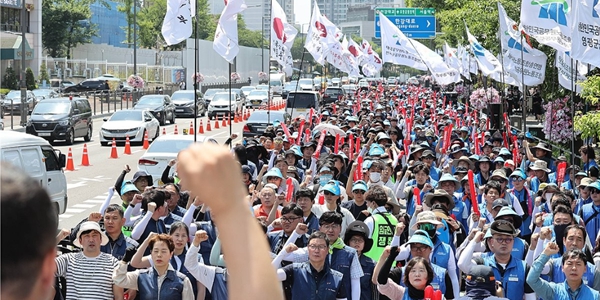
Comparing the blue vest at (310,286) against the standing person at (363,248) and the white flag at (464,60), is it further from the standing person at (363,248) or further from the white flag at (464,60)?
the white flag at (464,60)

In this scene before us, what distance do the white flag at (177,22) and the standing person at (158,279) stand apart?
13683 millimetres

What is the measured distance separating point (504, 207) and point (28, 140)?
6963 mm

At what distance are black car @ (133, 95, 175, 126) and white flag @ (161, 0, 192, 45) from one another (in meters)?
22.1

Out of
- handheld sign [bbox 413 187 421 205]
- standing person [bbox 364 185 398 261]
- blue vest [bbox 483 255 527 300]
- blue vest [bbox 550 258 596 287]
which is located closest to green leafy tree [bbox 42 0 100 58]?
handheld sign [bbox 413 187 421 205]

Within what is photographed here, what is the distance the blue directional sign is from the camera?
47.9 m

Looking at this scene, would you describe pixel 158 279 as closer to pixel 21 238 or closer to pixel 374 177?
pixel 374 177

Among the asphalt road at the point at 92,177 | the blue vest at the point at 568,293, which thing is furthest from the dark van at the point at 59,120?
the blue vest at the point at 568,293

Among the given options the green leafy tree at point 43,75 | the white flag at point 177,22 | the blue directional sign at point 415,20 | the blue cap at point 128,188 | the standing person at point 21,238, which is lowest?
the blue cap at point 128,188

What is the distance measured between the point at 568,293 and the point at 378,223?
7.28ft

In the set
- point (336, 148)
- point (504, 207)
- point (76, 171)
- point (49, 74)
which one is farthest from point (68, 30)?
point (504, 207)

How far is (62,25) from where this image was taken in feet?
277

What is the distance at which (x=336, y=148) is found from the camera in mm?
16766

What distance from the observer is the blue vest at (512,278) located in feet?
25.1

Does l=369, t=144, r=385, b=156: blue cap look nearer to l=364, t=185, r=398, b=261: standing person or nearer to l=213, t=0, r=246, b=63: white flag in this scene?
l=364, t=185, r=398, b=261: standing person
